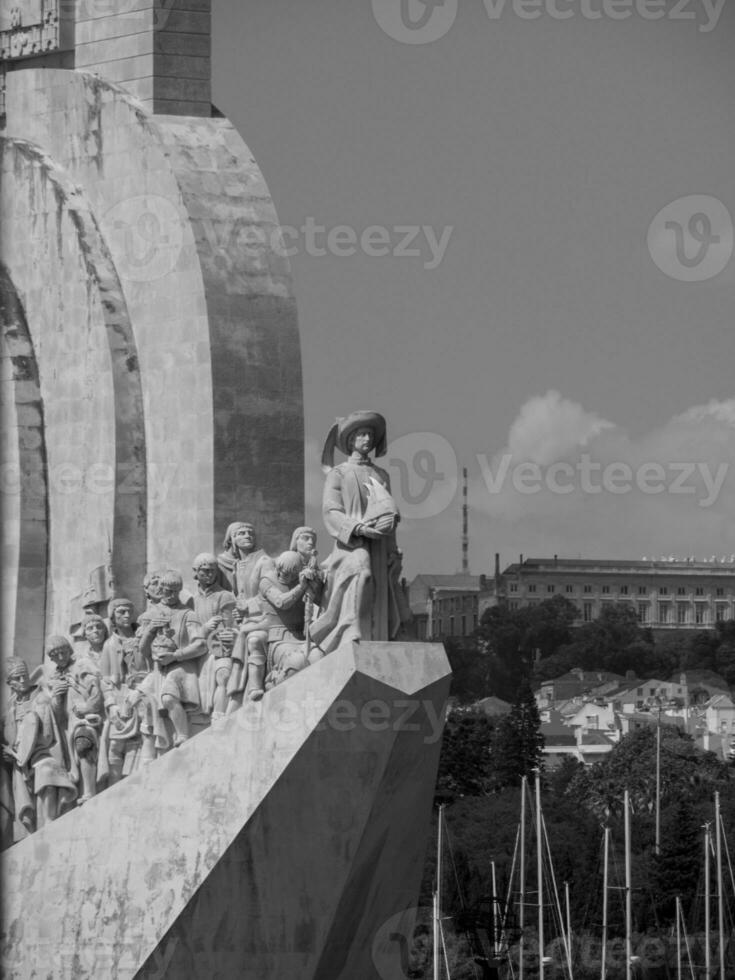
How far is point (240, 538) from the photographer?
2523cm

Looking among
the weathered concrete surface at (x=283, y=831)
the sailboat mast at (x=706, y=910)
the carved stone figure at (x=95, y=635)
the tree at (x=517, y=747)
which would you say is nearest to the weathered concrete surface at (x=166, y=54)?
the carved stone figure at (x=95, y=635)

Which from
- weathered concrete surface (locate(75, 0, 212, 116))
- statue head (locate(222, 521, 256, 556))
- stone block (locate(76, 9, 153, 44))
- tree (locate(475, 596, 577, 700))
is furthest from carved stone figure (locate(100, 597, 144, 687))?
tree (locate(475, 596, 577, 700))

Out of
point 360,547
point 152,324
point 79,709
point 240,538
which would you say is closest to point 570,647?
point 152,324

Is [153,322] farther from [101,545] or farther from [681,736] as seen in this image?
[681,736]

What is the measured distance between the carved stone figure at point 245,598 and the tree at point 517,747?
5140cm

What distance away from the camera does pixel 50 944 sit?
81.7ft

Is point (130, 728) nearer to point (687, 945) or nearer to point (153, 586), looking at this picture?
point (153, 586)

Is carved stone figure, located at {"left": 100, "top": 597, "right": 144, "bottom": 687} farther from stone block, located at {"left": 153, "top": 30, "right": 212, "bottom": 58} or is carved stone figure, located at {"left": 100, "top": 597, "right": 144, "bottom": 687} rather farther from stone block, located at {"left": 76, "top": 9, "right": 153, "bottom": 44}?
stone block, located at {"left": 76, "top": 9, "right": 153, "bottom": 44}

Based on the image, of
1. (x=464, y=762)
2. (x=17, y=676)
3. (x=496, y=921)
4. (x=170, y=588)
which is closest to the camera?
(x=170, y=588)

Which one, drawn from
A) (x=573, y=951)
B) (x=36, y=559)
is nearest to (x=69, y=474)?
(x=36, y=559)

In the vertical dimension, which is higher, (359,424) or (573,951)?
(359,424)

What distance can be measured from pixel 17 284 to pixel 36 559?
7.57 feet

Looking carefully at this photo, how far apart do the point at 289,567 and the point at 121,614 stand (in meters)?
1.84

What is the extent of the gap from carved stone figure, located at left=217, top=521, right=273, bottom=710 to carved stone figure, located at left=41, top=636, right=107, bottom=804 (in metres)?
1.39
